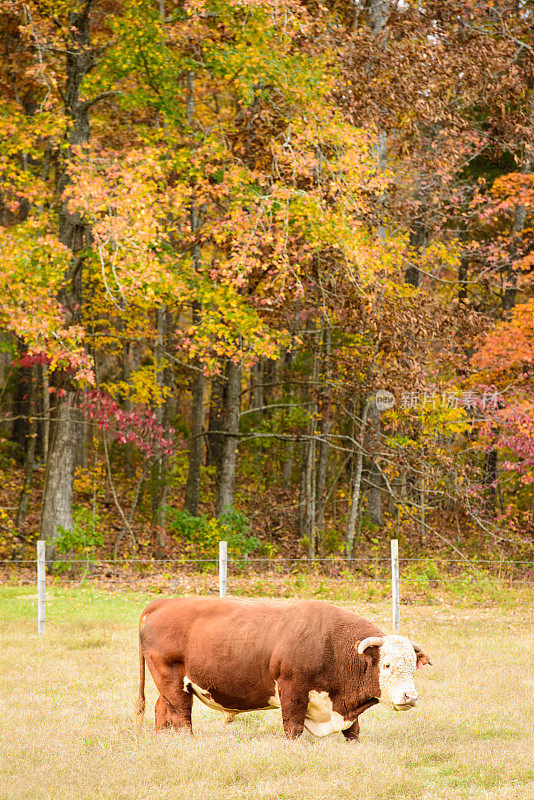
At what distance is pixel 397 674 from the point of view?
23.6 ft

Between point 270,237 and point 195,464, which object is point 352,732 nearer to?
point 270,237

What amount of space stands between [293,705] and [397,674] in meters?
0.89

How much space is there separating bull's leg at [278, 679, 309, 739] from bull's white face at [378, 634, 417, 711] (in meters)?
0.63

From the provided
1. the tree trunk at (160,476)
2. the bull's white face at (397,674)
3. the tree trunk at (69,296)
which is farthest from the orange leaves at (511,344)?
the bull's white face at (397,674)

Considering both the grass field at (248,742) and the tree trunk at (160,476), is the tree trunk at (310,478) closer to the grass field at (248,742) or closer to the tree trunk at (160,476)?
the tree trunk at (160,476)

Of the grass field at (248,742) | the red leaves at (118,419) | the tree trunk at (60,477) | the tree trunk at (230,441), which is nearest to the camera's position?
the grass field at (248,742)

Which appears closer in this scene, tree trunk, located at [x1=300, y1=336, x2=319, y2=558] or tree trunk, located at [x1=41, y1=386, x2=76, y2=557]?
tree trunk, located at [x1=41, y1=386, x2=76, y2=557]

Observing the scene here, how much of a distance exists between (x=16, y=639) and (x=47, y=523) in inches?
277

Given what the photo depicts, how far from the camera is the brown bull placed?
24.0 feet

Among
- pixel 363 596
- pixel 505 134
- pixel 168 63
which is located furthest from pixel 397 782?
pixel 505 134

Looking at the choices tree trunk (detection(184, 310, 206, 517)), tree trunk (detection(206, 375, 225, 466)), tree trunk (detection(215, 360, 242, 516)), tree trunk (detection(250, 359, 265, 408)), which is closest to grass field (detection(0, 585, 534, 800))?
tree trunk (detection(215, 360, 242, 516))

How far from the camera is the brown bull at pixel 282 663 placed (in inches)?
288

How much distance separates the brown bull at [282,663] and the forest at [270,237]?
928 cm

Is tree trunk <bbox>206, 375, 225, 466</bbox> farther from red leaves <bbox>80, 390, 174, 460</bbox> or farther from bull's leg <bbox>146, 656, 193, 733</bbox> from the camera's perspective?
bull's leg <bbox>146, 656, 193, 733</bbox>
